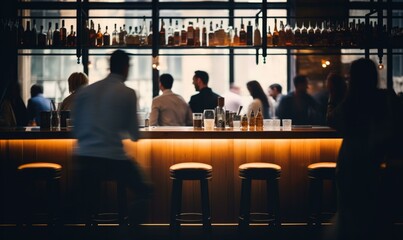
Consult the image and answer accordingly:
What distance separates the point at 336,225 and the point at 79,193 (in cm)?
186

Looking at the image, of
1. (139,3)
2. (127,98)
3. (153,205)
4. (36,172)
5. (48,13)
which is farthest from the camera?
(48,13)

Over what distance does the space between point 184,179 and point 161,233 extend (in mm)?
911

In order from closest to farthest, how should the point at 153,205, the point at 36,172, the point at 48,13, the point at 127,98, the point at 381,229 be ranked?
the point at 381,229 → the point at 127,98 → the point at 36,172 → the point at 153,205 → the point at 48,13

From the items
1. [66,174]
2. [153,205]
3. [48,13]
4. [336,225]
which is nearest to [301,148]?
[153,205]

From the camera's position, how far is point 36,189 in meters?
5.59

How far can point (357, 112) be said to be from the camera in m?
3.57

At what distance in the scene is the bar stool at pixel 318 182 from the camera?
511 cm

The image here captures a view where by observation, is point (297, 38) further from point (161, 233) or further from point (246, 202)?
point (161, 233)

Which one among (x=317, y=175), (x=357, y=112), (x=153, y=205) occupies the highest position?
(x=357, y=112)

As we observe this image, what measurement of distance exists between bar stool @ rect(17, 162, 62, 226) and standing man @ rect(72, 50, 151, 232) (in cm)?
104

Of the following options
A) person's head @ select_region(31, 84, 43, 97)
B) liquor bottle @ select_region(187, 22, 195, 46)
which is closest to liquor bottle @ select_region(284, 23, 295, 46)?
liquor bottle @ select_region(187, 22, 195, 46)

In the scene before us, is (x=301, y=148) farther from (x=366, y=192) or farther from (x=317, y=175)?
(x=366, y=192)

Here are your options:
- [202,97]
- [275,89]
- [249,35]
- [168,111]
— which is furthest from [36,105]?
[275,89]

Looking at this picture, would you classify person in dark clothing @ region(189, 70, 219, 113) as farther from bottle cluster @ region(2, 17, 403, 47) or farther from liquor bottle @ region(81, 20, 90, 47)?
liquor bottle @ region(81, 20, 90, 47)
